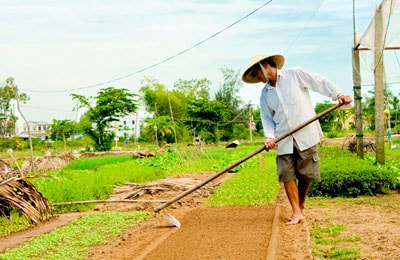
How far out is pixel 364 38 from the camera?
12898 mm

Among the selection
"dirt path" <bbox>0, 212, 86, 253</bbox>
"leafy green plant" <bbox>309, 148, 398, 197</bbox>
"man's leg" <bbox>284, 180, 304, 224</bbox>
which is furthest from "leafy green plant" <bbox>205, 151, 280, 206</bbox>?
"dirt path" <bbox>0, 212, 86, 253</bbox>

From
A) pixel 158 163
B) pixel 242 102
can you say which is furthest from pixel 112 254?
pixel 242 102

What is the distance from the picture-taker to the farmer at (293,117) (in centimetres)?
597

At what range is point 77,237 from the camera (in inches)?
236

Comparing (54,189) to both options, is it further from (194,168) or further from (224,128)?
(224,128)

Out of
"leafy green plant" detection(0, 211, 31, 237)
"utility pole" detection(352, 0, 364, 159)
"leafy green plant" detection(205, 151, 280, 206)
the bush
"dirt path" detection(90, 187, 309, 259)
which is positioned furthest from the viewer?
"utility pole" detection(352, 0, 364, 159)

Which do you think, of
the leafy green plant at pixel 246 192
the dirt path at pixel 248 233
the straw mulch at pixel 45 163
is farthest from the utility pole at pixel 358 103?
the straw mulch at pixel 45 163

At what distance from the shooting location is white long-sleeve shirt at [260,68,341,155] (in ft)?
19.6

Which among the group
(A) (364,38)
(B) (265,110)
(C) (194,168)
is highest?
(A) (364,38)

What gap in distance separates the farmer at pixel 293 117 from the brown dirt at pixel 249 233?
517 millimetres

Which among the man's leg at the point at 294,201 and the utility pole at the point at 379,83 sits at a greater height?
the utility pole at the point at 379,83

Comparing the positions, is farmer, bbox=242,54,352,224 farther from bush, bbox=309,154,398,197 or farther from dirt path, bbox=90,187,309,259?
bush, bbox=309,154,398,197

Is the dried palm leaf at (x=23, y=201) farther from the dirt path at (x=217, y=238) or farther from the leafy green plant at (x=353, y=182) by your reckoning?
the leafy green plant at (x=353, y=182)

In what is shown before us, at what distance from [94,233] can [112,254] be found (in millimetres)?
1077
